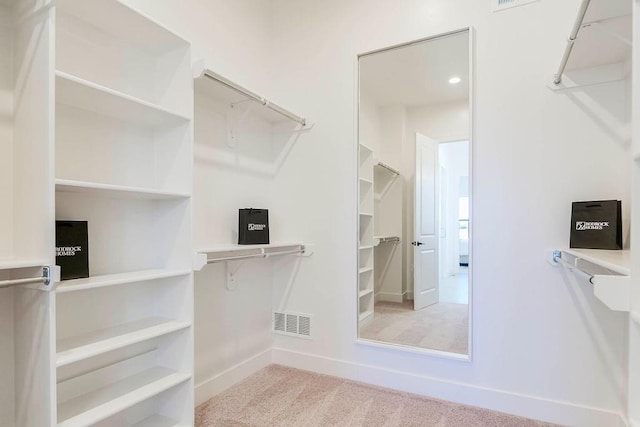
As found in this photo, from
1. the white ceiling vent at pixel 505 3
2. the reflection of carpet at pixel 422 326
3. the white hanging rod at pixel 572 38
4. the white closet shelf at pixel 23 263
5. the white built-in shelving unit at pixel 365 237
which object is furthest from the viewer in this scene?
the white built-in shelving unit at pixel 365 237

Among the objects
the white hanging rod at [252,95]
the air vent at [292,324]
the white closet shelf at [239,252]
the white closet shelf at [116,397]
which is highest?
the white hanging rod at [252,95]

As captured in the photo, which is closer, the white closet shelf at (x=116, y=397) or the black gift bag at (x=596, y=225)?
the white closet shelf at (x=116, y=397)

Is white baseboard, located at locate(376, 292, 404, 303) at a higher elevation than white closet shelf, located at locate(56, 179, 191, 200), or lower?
lower

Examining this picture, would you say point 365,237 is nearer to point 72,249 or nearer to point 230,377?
point 230,377

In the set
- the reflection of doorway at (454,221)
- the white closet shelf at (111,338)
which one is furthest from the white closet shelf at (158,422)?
the reflection of doorway at (454,221)

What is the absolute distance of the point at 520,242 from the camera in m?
2.15

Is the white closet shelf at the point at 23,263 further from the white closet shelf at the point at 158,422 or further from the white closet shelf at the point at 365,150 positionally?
the white closet shelf at the point at 365,150

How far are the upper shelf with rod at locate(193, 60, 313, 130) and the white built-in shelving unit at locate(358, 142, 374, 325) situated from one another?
1.87 ft

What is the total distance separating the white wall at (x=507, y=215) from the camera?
6.49 ft

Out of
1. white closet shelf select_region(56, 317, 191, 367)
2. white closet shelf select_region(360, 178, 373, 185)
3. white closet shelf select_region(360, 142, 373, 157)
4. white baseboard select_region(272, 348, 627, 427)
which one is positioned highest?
white closet shelf select_region(360, 142, 373, 157)

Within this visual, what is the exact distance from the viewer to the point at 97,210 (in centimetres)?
167

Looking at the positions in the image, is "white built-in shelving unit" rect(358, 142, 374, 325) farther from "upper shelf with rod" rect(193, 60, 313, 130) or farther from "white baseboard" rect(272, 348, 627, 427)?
"upper shelf with rod" rect(193, 60, 313, 130)

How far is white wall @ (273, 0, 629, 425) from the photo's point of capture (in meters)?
1.98

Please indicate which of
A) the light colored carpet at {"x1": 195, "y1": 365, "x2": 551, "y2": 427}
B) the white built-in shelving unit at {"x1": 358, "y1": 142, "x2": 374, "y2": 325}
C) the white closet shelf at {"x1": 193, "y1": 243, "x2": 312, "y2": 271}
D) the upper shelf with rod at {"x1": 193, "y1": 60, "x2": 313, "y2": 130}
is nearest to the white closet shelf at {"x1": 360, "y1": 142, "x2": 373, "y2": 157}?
the white built-in shelving unit at {"x1": 358, "y1": 142, "x2": 374, "y2": 325}
